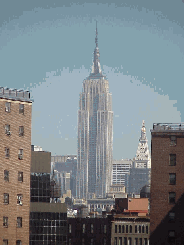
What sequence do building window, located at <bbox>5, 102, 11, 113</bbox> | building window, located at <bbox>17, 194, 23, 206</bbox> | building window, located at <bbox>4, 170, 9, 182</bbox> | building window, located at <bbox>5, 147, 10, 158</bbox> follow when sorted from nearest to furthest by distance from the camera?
building window, located at <bbox>4, 170, 9, 182</bbox>, building window, located at <bbox>5, 147, 10, 158</bbox>, building window, located at <bbox>5, 102, 11, 113</bbox>, building window, located at <bbox>17, 194, 23, 206</bbox>

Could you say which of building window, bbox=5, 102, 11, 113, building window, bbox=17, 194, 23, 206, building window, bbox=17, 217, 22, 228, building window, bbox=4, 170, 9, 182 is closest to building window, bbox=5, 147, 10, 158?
building window, bbox=4, 170, 9, 182

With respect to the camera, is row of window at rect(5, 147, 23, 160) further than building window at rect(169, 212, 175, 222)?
No

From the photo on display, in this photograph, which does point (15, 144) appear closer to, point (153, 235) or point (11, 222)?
point (11, 222)

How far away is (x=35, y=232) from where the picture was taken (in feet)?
479

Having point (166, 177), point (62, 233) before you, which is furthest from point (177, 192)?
point (62, 233)

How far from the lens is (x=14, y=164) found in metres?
128

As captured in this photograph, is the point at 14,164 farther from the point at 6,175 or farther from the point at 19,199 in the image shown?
the point at 19,199

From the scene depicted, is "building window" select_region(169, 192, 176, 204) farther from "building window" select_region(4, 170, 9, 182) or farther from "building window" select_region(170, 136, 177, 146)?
"building window" select_region(4, 170, 9, 182)

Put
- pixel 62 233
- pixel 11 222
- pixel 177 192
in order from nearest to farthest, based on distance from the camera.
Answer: pixel 11 222
pixel 177 192
pixel 62 233

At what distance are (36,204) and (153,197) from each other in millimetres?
19716

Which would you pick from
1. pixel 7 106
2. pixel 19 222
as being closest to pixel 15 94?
pixel 7 106

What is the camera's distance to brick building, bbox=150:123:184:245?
13788cm

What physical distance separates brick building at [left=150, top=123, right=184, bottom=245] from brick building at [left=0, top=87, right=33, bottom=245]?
2088 centimetres

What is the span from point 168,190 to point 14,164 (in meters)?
25.1
